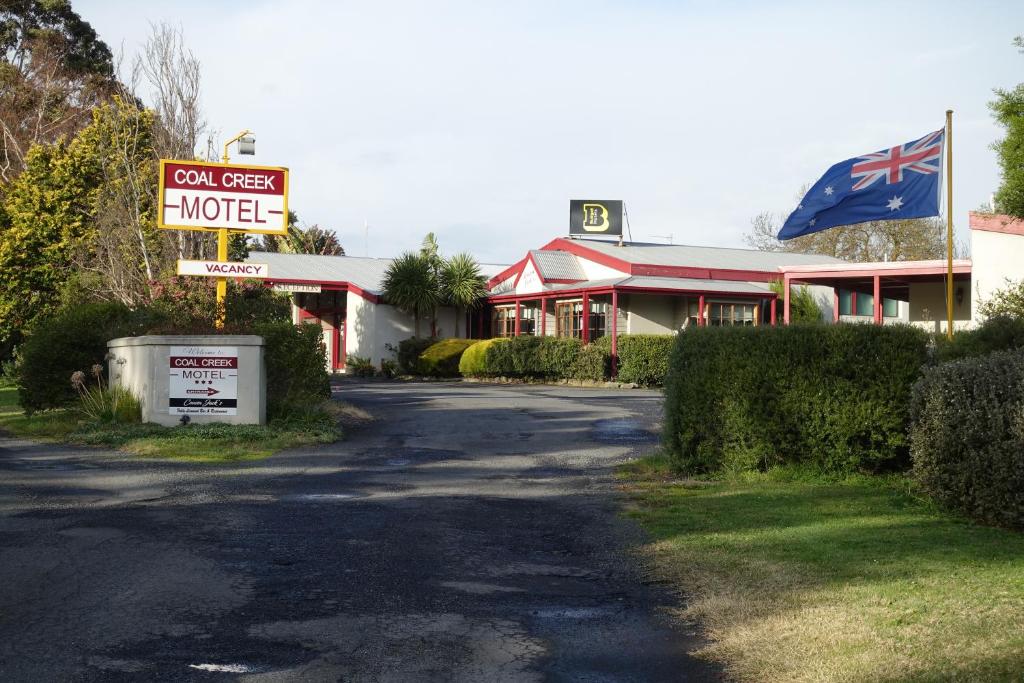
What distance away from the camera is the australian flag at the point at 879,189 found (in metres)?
15.2

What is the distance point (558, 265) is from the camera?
3741 centimetres

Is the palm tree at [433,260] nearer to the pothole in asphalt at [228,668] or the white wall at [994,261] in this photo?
the white wall at [994,261]

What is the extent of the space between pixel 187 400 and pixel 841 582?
11.8m

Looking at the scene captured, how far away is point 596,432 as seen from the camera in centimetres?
1706

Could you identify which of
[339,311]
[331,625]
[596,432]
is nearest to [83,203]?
[339,311]

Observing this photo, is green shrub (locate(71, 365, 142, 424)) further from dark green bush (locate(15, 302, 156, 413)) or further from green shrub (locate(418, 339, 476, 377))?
green shrub (locate(418, 339, 476, 377))

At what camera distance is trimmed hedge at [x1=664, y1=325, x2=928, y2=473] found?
10.7 m

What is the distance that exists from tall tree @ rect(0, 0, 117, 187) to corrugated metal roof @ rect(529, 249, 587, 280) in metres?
21.2

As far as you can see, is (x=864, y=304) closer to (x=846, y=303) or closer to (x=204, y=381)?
(x=846, y=303)

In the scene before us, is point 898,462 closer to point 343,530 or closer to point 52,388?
point 343,530

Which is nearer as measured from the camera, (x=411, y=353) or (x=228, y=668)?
(x=228, y=668)

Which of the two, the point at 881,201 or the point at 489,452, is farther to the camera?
the point at 881,201

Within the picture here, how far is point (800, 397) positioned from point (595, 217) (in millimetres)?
36597

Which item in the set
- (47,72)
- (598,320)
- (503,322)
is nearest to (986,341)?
(598,320)
